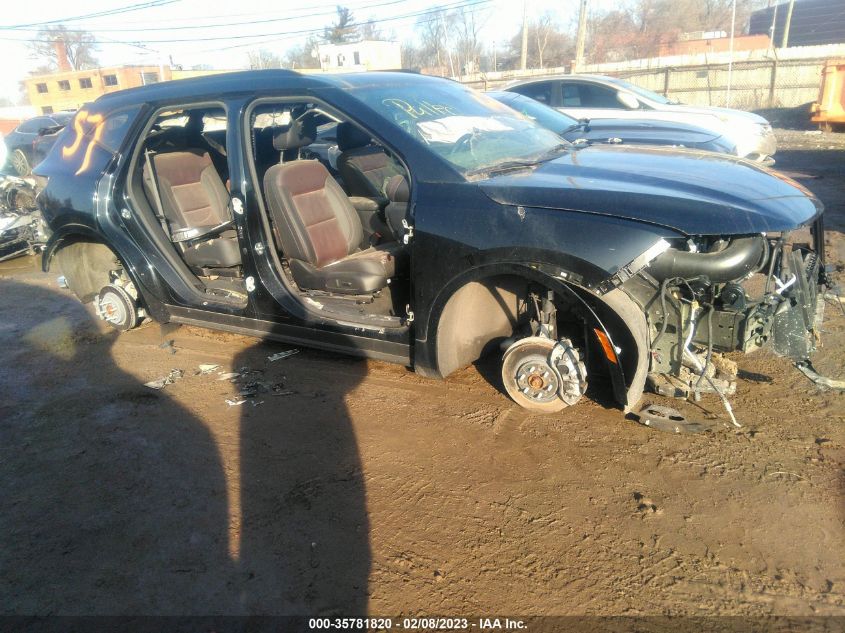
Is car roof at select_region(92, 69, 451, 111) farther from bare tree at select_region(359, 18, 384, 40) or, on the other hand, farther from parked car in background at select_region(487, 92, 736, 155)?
bare tree at select_region(359, 18, 384, 40)

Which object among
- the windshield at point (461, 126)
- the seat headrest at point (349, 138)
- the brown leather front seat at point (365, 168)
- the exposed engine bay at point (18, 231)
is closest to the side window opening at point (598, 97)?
the brown leather front seat at point (365, 168)

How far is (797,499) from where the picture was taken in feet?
9.19

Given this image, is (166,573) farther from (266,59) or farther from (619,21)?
(619,21)

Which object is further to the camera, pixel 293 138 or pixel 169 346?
pixel 169 346

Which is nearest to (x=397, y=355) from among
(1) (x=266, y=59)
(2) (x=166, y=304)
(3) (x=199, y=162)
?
(2) (x=166, y=304)

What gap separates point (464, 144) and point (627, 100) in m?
7.67

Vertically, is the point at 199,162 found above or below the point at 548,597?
above

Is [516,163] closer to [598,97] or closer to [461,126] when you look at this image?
[461,126]

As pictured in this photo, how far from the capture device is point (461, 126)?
12.9ft

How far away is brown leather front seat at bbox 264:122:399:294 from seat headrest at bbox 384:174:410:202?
451 mm

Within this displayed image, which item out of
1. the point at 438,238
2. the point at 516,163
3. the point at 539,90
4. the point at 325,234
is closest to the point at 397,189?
the point at 325,234

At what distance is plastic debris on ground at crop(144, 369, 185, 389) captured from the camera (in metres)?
4.36

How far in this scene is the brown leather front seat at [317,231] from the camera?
421 cm

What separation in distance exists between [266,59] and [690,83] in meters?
37.9
